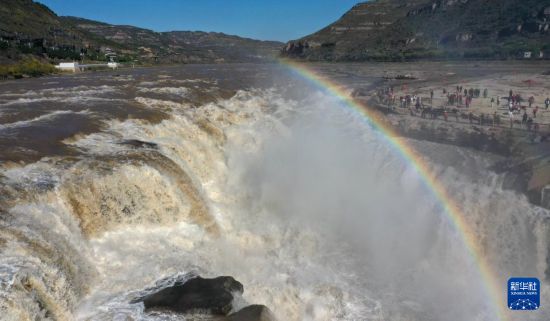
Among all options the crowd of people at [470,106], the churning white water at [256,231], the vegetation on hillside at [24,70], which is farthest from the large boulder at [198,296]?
the vegetation on hillside at [24,70]

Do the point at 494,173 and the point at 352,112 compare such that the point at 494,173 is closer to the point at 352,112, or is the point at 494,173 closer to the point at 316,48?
the point at 352,112

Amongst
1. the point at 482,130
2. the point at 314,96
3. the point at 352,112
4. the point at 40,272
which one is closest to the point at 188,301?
the point at 40,272

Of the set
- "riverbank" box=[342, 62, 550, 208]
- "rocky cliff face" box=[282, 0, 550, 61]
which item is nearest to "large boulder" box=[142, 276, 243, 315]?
"riverbank" box=[342, 62, 550, 208]

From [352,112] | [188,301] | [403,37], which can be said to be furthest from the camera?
[403,37]

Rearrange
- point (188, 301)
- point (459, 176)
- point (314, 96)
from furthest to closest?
point (314, 96) < point (459, 176) < point (188, 301)

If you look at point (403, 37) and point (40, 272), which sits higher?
point (403, 37)

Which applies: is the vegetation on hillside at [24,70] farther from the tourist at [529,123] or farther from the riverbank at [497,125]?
the tourist at [529,123]

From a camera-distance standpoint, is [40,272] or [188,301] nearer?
[40,272]
